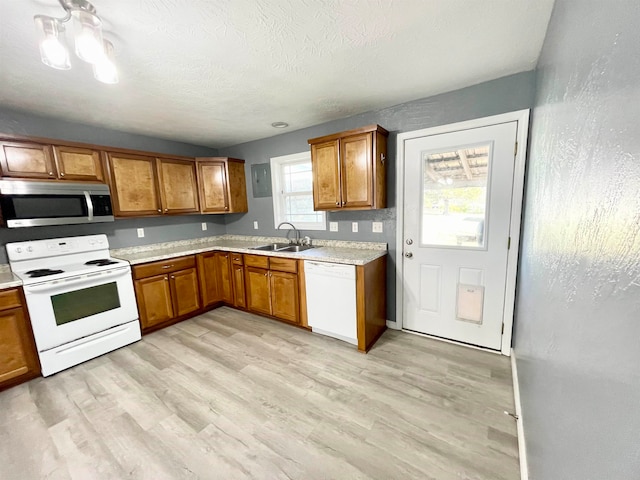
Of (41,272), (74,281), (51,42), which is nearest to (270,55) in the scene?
(51,42)

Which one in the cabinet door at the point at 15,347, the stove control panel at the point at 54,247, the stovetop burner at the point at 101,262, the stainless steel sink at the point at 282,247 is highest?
the stove control panel at the point at 54,247

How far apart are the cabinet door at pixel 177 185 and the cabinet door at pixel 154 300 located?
2.99 feet

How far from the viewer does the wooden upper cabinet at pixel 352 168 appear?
2.38m

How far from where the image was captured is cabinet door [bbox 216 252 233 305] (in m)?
3.41

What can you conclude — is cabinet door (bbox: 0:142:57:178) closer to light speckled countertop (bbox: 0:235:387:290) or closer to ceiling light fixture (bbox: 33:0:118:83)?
light speckled countertop (bbox: 0:235:387:290)

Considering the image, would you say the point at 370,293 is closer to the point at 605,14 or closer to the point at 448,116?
the point at 448,116

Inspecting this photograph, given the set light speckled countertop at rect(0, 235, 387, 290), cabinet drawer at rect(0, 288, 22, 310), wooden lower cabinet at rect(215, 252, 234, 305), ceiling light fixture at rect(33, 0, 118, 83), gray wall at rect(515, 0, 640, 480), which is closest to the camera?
gray wall at rect(515, 0, 640, 480)

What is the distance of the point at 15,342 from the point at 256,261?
2.07 meters

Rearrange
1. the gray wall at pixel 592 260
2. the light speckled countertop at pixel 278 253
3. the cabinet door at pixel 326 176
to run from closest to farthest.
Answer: the gray wall at pixel 592 260 < the light speckled countertop at pixel 278 253 < the cabinet door at pixel 326 176

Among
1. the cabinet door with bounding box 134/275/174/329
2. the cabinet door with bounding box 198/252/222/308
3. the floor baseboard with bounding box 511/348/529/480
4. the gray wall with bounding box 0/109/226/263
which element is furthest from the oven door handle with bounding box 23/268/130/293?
the floor baseboard with bounding box 511/348/529/480

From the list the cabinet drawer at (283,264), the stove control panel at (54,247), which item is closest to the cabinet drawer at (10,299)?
the stove control panel at (54,247)

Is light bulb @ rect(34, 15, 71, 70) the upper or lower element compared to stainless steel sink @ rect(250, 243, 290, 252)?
upper

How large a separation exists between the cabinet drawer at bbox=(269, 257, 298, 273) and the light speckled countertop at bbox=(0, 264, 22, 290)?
2.08 m

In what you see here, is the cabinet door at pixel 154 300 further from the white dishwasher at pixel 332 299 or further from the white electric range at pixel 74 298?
the white dishwasher at pixel 332 299
